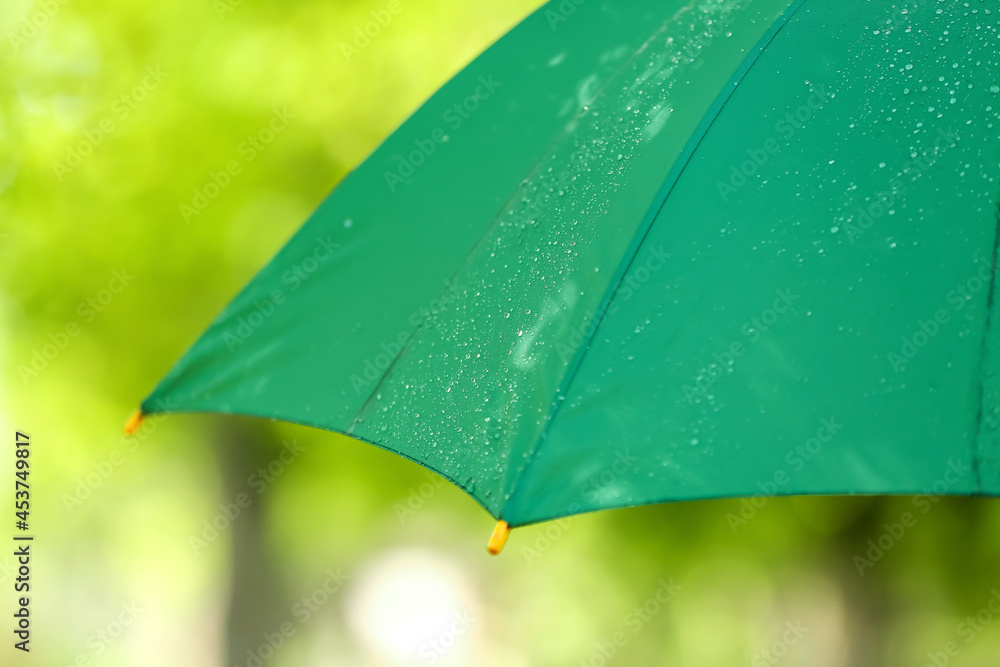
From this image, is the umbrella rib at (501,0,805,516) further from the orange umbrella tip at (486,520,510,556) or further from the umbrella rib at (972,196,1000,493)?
the umbrella rib at (972,196,1000,493)

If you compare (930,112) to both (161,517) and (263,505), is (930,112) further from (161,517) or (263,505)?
(161,517)

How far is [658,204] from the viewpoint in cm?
133

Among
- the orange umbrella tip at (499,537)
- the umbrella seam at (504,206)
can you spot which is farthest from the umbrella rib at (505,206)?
the orange umbrella tip at (499,537)

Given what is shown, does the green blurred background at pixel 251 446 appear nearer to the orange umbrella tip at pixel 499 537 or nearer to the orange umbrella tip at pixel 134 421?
the orange umbrella tip at pixel 134 421

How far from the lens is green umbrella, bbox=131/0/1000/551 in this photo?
3.70ft

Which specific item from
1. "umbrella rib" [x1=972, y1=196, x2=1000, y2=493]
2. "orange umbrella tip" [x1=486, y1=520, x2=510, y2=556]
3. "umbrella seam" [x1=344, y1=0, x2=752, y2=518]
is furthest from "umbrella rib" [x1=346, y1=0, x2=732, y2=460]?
"umbrella rib" [x1=972, y1=196, x2=1000, y2=493]

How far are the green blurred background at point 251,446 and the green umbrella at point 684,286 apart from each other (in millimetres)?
3602

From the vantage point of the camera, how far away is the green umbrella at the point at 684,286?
113 centimetres

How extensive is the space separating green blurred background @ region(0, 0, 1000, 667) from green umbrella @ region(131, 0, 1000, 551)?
360cm

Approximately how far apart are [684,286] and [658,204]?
6.5 inches

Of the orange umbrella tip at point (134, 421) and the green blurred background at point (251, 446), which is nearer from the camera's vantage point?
the orange umbrella tip at point (134, 421)

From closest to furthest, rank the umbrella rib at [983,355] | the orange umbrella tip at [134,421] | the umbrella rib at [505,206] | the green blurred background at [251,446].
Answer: the umbrella rib at [983,355]
the umbrella rib at [505,206]
the orange umbrella tip at [134,421]
the green blurred background at [251,446]

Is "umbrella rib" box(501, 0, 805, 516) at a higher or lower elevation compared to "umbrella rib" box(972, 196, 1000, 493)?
higher

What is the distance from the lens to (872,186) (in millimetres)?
1233
